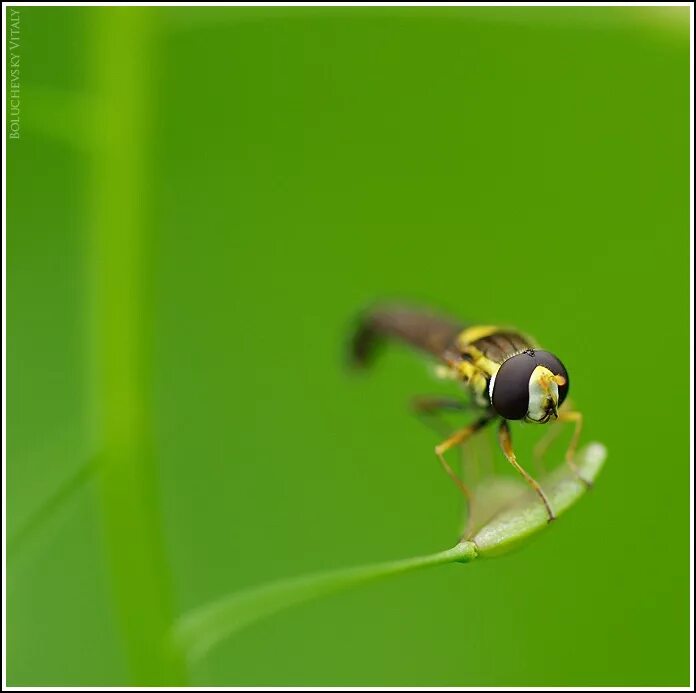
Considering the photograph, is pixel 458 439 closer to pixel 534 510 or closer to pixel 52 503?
pixel 534 510

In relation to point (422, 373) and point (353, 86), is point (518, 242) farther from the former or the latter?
point (353, 86)

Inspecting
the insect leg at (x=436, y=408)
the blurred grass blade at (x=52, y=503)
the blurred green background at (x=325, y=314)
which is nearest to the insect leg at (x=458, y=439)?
the insect leg at (x=436, y=408)

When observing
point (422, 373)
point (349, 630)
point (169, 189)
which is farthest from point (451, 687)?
point (169, 189)

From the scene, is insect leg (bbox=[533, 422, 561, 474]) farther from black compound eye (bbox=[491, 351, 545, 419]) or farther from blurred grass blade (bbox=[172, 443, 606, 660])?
blurred grass blade (bbox=[172, 443, 606, 660])

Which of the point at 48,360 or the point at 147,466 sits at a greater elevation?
the point at 48,360

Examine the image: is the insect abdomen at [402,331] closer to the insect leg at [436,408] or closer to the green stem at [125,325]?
the insect leg at [436,408]

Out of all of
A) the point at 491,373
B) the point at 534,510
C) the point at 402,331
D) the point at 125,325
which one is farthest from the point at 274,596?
the point at 402,331
